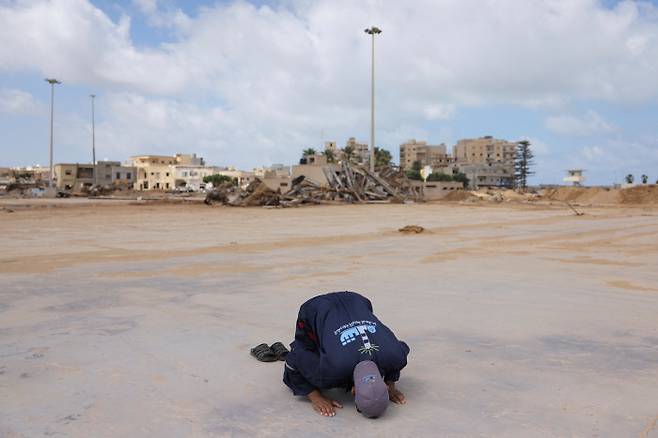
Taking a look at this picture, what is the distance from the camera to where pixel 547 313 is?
22.4 feet

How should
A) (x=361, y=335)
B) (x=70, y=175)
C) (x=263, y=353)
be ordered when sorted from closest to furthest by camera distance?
(x=361, y=335) → (x=263, y=353) → (x=70, y=175)

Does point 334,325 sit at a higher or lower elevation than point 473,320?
higher

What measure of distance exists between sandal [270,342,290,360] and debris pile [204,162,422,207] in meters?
32.6

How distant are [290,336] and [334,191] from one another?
38.3 m

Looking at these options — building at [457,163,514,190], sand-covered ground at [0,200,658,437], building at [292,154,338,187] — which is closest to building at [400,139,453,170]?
building at [457,163,514,190]

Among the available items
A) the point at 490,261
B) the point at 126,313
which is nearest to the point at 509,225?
the point at 490,261

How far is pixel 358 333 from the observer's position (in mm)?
4016

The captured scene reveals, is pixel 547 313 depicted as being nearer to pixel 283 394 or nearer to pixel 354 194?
pixel 283 394

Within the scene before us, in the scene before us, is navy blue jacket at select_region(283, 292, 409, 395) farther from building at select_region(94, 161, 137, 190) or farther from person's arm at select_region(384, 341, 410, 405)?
building at select_region(94, 161, 137, 190)

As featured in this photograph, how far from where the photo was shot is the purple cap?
11.9 ft

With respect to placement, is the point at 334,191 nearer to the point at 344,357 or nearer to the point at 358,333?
the point at 358,333

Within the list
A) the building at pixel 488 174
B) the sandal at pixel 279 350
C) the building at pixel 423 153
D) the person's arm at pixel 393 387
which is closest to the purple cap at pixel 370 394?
the person's arm at pixel 393 387

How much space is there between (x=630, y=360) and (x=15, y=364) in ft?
17.0

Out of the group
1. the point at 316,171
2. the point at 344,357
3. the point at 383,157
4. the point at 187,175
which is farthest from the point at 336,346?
the point at 187,175
